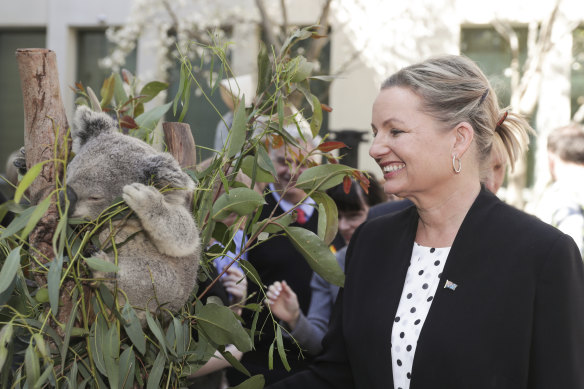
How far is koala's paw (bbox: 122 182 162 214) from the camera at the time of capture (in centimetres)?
128

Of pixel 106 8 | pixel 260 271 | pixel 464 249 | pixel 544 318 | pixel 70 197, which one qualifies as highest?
pixel 106 8

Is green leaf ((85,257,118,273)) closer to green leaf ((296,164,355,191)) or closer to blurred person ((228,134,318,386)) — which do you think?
green leaf ((296,164,355,191))

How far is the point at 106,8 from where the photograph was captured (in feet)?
30.0

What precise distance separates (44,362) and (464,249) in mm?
972

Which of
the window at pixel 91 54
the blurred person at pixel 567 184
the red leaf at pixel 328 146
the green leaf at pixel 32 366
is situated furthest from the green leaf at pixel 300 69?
the window at pixel 91 54

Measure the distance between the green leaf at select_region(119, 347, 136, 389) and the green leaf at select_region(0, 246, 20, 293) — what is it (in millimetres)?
276

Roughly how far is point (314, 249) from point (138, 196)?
432 mm

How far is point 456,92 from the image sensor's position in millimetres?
1645

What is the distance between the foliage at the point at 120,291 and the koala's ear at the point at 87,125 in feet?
0.31

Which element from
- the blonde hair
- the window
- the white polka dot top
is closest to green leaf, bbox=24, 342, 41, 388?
the white polka dot top

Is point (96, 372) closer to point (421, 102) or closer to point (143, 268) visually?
point (143, 268)

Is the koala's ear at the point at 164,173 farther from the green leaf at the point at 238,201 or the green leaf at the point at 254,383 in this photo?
the green leaf at the point at 254,383

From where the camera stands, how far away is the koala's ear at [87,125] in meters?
1.45

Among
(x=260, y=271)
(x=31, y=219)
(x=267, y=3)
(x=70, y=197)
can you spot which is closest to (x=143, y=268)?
(x=70, y=197)
